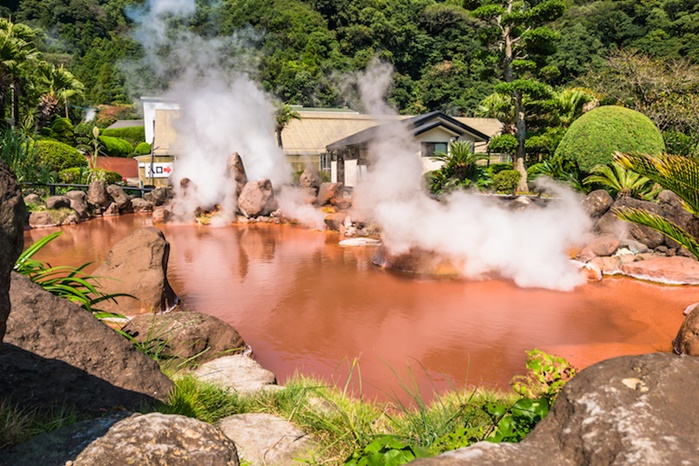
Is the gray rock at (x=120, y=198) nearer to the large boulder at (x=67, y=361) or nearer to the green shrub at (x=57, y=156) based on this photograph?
the green shrub at (x=57, y=156)

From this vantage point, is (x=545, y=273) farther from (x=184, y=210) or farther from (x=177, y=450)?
(x=184, y=210)

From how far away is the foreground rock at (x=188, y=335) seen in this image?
18.4 ft

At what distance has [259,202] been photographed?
21.6m

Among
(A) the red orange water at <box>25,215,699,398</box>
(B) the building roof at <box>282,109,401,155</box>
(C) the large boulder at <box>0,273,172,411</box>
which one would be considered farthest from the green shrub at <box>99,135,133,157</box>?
(C) the large boulder at <box>0,273,172,411</box>

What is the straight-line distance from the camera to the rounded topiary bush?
695 inches

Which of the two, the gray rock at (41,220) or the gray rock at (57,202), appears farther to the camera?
the gray rock at (57,202)

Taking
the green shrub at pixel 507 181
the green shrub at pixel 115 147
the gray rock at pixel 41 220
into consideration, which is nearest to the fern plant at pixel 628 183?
the green shrub at pixel 507 181

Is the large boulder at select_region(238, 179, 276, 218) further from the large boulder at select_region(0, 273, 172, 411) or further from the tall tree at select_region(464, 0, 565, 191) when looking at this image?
the large boulder at select_region(0, 273, 172, 411)

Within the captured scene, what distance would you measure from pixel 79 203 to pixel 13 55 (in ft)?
26.2

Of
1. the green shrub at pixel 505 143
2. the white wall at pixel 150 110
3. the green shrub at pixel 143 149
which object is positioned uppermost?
the white wall at pixel 150 110

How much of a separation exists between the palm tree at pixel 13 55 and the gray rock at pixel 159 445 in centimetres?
2246

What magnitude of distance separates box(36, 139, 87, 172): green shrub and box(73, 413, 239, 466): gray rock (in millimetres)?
28262

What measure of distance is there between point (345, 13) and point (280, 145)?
32881 mm

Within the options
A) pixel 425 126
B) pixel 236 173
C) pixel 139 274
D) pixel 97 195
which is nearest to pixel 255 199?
pixel 236 173
